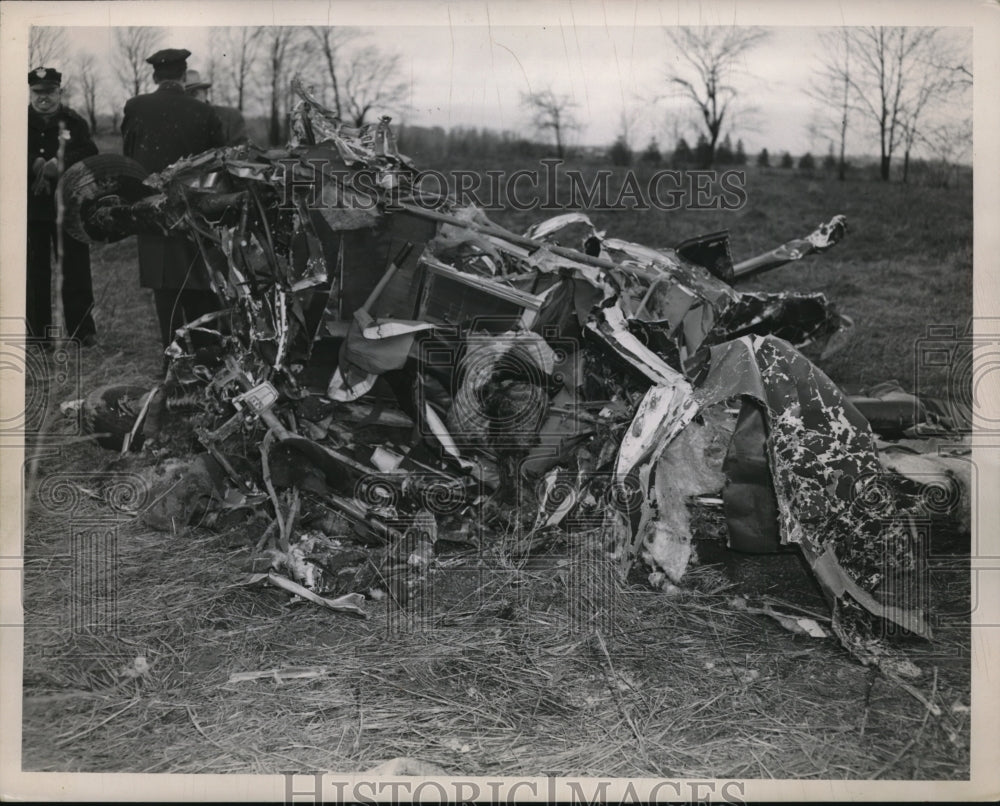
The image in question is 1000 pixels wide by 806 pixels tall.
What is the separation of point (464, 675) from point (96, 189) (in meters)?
2.79

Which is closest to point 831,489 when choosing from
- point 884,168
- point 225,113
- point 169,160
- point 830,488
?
point 830,488

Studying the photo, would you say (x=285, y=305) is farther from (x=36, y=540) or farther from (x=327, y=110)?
(x=36, y=540)

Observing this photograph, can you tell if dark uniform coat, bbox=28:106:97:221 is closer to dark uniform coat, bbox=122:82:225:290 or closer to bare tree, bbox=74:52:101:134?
bare tree, bbox=74:52:101:134

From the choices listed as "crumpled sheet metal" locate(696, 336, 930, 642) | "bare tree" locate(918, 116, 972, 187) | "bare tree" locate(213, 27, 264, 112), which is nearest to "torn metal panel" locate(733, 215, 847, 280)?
"bare tree" locate(918, 116, 972, 187)

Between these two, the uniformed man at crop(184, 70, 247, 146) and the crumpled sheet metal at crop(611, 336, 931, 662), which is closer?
the crumpled sheet metal at crop(611, 336, 931, 662)

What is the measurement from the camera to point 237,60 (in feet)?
13.6

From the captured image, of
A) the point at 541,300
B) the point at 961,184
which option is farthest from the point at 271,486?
the point at 961,184

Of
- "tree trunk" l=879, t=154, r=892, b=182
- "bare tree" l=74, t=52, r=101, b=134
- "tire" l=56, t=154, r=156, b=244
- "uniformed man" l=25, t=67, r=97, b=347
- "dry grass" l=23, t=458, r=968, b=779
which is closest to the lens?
"dry grass" l=23, t=458, r=968, b=779

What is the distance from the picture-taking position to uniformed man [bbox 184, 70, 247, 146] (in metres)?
4.25

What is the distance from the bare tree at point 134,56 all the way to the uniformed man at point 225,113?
0.27 meters

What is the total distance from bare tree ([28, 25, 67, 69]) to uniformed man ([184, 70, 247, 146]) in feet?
2.76

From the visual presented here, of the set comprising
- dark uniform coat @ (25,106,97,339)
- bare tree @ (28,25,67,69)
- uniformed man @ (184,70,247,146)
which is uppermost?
uniformed man @ (184,70,247,146)

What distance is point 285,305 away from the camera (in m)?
3.85

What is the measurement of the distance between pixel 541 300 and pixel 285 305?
119 cm
